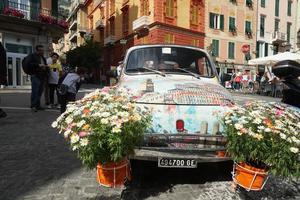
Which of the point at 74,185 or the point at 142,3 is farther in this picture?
the point at 142,3

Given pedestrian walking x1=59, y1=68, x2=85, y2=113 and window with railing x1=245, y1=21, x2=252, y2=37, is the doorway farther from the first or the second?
window with railing x1=245, y1=21, x2=252, y2=37

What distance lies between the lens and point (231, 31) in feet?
142

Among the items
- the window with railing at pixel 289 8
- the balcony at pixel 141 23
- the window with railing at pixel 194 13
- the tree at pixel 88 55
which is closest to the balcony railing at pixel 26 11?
the balcony at pixel 141 23

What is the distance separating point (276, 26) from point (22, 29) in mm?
33169

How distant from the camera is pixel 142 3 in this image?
39125mm

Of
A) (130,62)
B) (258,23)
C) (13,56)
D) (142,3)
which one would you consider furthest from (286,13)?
(130,62)

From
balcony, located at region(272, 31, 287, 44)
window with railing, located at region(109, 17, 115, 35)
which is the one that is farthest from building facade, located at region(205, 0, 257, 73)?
window with railing, located at region(109, 17, 115, 35)

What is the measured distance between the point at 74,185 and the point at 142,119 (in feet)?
4.27

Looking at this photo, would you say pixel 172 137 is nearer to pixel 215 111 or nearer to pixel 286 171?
pixel 215 111

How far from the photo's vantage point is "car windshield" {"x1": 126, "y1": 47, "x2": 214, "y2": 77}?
6.45 meters

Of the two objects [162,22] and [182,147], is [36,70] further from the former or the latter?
[162,22]

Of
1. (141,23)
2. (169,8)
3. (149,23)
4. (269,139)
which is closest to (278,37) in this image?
(169,8)

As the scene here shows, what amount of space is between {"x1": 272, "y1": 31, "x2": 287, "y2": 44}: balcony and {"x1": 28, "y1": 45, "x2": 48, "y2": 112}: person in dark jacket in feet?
136

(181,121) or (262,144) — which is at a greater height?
(181,121)
